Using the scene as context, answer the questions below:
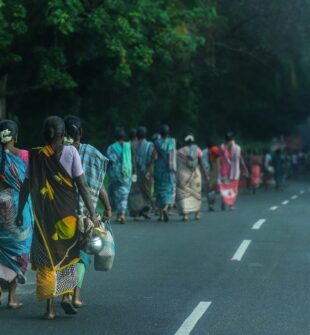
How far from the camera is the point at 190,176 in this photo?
21.1 meters

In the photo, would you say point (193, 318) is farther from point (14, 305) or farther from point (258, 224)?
point (258, 224)

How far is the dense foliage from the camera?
2397 cm

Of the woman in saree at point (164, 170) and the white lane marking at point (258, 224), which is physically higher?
the woman in saree at point (164, 170)

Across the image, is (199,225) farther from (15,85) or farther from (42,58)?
(15,85)

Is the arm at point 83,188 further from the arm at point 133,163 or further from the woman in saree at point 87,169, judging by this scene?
the arm at point 133,163

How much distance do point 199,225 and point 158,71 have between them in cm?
1399

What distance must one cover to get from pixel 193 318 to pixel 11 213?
6.43 ft

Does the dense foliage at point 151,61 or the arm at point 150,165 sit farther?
the dense foliage at point 151,61

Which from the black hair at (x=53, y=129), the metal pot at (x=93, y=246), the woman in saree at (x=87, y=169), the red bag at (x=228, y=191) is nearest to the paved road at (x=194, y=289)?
the woman in saree at (x=87, y=169)

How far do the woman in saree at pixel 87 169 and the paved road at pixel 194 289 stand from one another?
1.39 ft

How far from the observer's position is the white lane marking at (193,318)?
815cm

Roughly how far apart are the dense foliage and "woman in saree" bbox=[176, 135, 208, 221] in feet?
12.5

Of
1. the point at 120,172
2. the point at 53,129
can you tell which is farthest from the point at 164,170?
the point at 53,129

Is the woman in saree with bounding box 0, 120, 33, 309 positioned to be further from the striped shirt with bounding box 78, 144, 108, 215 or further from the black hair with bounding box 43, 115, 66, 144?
the black hair with bounding box 43, 115, 66, 144
